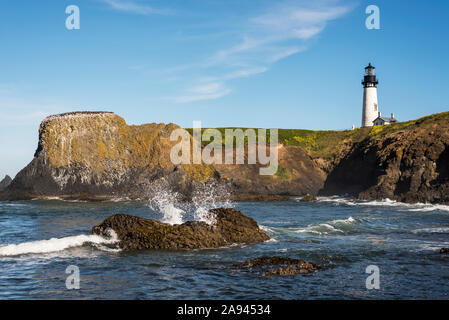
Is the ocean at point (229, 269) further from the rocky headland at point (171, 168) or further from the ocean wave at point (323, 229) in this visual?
the rocky headland at point (171, 168)

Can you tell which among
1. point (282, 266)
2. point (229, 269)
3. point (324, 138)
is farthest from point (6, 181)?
point (282, 266)

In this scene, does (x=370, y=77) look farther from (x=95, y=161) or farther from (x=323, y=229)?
(x=323, y=229)

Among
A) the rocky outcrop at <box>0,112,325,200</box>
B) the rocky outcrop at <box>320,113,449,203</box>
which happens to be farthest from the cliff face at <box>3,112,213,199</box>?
the rocky outcrop at <box>320,113,449,203</box>

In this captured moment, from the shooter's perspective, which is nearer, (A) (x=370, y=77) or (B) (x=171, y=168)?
(B) (x=171, y=168)

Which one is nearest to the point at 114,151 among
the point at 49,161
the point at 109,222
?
the point at 49,161

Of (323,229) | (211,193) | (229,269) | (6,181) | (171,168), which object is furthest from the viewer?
(6,181)

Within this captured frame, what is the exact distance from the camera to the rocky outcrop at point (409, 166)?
47.3 meters

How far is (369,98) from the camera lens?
84.0 meters

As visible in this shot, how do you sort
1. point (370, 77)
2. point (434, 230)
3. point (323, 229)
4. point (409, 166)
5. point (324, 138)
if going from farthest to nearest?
point (324, 138) → point (370, 77) → point (409, 166) → point (323, 229) → point (434, 230)

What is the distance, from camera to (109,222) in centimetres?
Result: 1783

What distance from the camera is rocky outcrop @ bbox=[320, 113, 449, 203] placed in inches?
1861

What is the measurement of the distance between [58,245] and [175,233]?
4581 millimetres

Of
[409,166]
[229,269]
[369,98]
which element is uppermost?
[369,98]

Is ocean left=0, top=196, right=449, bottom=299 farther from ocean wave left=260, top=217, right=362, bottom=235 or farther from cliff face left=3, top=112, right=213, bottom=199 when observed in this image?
cliff face left=3, top=112, right=213, bottom=199
